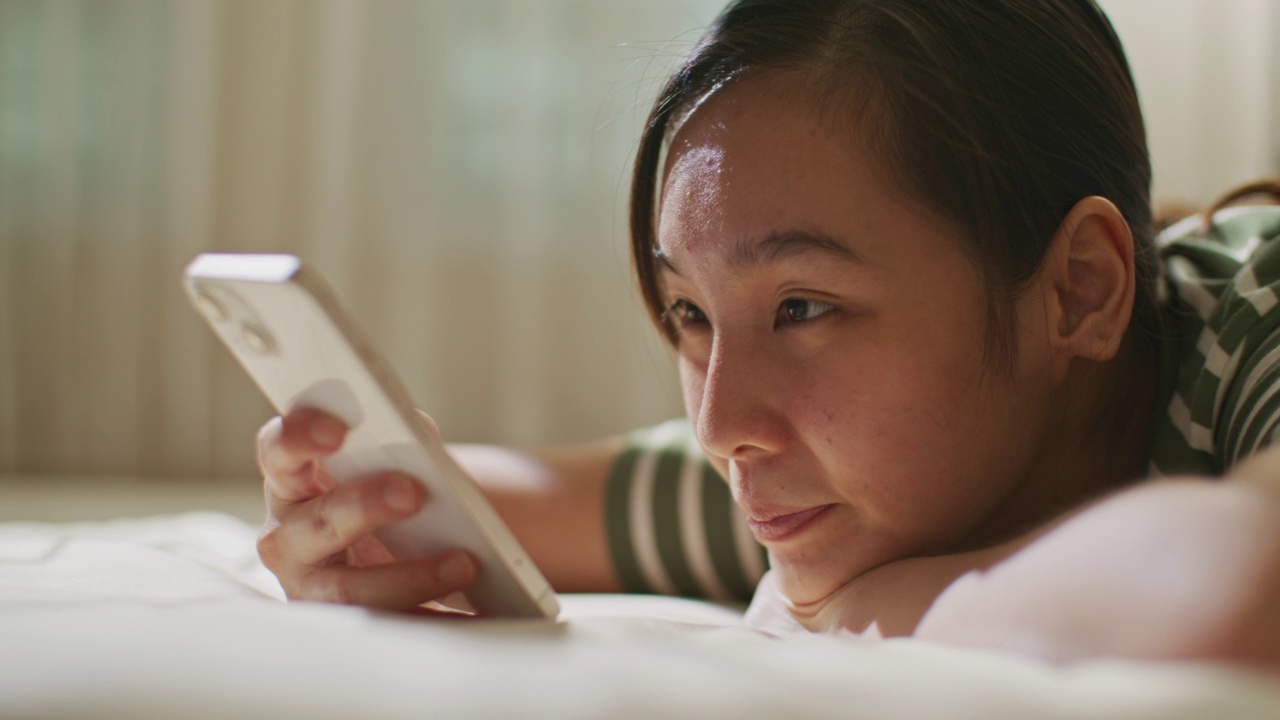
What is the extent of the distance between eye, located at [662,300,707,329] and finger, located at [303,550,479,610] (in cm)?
26

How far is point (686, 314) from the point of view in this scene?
0.71 meters

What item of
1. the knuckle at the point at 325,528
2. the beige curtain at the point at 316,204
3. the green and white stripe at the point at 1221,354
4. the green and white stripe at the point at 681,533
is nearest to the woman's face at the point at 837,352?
the green and white stripe at the point at 1221,354

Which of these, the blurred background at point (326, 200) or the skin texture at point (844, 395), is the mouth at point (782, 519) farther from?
the blurred background at point (326, 200)

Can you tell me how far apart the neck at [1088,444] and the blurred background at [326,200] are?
104 centimetres

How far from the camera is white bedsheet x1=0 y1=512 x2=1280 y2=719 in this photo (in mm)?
334

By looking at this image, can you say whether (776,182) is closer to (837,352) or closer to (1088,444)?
(837,352)

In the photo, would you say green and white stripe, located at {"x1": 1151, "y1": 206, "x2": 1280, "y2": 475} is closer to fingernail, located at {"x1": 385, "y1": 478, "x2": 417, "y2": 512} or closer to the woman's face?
the woman's face

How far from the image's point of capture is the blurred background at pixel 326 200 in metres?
1.71

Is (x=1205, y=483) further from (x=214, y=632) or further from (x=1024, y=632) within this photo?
(x=214, y=632)

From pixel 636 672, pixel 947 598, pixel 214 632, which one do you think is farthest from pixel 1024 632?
pixel 214 632

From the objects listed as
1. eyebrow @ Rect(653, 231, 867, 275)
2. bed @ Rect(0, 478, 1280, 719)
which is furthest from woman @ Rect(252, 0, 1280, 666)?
bed @ Rect(0, 478, 1280, 719)

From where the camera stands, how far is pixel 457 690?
35 cm

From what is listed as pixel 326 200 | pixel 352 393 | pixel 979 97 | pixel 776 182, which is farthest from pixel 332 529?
pixel 326 200

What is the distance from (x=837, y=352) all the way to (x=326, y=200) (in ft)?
4.32
